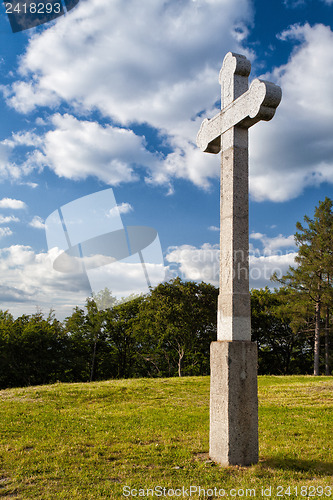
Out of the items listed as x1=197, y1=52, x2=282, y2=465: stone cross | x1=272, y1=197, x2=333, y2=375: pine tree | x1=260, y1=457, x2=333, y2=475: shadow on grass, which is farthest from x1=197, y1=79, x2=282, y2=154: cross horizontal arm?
x1=272, y1=197, x2=333, y2=375: pine tree

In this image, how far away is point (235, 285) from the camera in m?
6.06

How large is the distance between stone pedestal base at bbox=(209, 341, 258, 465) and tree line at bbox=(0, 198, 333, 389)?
22350 millimetres

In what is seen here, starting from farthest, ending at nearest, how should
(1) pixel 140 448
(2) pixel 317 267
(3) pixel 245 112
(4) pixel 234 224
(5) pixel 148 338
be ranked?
(5) pixel 148 338 → (2) pixel 317 267 → (1) pixel 140 448 → (3) pixel 245 112 → (4) pixel 234 224

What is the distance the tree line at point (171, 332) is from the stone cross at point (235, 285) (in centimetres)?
2210

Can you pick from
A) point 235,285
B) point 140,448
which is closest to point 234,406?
point 235,285

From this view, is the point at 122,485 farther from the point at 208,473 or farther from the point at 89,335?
the point at 89,335

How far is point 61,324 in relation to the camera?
37406mm

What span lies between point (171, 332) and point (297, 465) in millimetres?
24818

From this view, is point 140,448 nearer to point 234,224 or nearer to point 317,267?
point 234,224

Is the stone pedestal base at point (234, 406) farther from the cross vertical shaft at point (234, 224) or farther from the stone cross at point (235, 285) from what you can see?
the cross vertical shaft at point (234, 224)

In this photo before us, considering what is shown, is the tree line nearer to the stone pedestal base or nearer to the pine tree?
the pine tree

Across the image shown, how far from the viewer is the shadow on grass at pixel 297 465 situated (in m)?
5.48

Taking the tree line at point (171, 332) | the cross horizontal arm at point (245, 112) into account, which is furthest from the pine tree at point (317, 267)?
the cross horizontal arm at point (245, 112)

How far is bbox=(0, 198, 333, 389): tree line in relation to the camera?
27.7m
